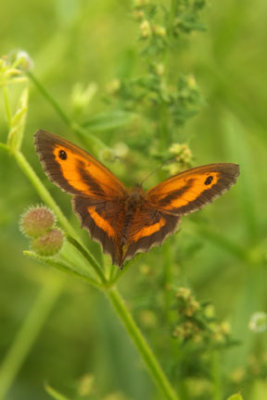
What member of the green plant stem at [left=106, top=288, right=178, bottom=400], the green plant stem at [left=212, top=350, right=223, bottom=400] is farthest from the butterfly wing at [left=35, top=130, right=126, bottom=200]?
the green plant stem at [left=212, top=350, right=223, bottom=400]

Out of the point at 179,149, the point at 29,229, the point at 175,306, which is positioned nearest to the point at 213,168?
the point at 179,149

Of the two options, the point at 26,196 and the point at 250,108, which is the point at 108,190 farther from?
the point at 250,108

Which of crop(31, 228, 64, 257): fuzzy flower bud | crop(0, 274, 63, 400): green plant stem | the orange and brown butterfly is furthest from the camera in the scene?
crop(0, 274, 63, 400): green plant stem

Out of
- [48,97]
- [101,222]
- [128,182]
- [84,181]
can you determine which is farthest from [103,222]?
[128,182]

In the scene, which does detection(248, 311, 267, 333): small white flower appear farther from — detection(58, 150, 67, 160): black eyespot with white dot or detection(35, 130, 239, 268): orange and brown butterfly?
detection(58, 150, 67, 160): black eyespot with white dot

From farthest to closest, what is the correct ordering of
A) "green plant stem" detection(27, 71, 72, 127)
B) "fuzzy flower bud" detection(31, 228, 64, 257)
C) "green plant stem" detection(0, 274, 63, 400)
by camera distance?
"green plant stem" detection(0, 274, 63, 400) < "green plant stem" detection(27, 71, 72, 127) < "fuzzy flower bud" detection(31, 228, 64, 257)

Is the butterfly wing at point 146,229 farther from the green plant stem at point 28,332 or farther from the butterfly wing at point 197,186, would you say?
the green plant stem at point 28,332

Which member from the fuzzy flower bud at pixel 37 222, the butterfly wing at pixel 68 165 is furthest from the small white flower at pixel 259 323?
the fuzzy flower bud at pixel 37 222
